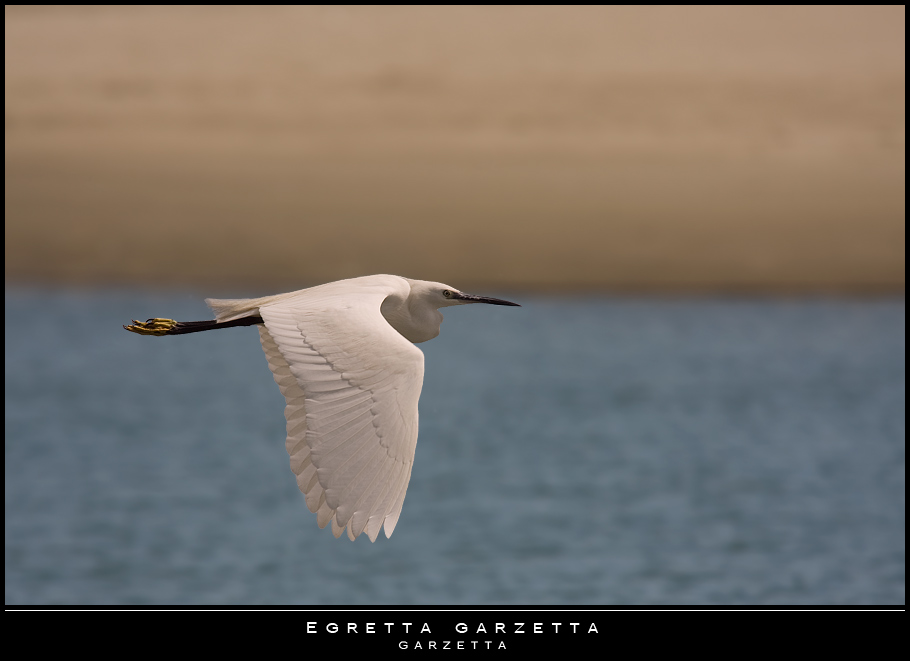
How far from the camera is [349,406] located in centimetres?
476

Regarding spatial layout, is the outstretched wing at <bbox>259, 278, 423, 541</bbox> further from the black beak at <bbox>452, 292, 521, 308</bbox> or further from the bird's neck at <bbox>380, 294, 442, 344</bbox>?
the black beak at <bbox>452, 292, 521, 308</bbox>

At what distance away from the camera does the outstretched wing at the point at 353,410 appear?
4637 mm

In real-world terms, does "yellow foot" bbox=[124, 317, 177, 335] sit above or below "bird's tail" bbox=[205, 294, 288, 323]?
below

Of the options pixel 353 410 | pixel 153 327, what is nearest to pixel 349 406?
A: pixel 353 410

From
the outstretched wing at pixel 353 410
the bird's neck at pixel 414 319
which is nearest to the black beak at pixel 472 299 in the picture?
the bird's neck at pixel 414 319

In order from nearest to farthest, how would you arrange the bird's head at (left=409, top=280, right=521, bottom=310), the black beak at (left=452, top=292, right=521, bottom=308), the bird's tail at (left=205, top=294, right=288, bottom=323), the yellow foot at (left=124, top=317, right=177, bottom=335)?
1. the bird's tail at (left=205, top=294, right=288, bottom=323)
2. the bird's head at (left=409, top=280, right=521, bottom=310)
3. the black beak at (left=452, top=292, right=521, bottom=308)
4. the yellow foot at (left=124, top=317, right=177, bottom=335)

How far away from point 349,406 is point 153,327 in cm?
274

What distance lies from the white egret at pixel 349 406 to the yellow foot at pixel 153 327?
175cm

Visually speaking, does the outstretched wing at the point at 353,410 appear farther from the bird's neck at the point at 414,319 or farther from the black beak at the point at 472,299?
the black beak at the point at 472,299

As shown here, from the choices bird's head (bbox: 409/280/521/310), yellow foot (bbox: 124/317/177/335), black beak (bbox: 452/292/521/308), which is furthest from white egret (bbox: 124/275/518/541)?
yellow foot (bbox: 124/317/177/335)

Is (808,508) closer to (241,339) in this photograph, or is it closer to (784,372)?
(784,372)

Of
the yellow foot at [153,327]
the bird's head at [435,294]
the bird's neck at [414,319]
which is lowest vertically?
the yellow foot at [153,327]

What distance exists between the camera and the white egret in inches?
183

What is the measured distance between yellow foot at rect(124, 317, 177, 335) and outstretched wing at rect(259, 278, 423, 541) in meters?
1.95
